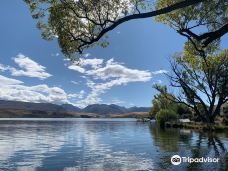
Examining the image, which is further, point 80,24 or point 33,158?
point 33,158

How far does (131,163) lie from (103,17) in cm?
1263

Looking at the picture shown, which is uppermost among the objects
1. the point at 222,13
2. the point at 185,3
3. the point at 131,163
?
the point at 222,13

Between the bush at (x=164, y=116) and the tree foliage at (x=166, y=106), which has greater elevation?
the tree foliage at (x=166, y=106)

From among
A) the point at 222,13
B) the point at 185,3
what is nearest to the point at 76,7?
the point at 185,3

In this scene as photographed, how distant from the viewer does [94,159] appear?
101 feet

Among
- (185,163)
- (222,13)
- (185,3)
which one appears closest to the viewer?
(185,3)

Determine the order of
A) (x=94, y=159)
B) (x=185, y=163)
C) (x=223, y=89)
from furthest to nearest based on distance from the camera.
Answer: (x=223, y=89) < (x=94, y=159) < (x=185, y=163)

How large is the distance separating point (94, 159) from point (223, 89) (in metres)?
44.4

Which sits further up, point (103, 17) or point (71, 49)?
point (103, 17)

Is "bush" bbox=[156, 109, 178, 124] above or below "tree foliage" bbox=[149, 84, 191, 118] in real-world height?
below

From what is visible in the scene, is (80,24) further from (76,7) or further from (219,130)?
(219,130)

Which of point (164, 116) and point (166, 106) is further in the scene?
point (166, 106)

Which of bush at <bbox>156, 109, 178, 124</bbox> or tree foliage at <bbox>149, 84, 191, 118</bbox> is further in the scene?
tree foliage at <bbox>149, 84, 191, 118</bbox>

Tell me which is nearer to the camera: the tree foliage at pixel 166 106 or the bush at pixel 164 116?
the bush at pixel 164 116
